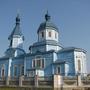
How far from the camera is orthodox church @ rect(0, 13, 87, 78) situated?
1286 inches

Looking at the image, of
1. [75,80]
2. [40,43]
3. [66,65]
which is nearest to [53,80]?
[75,80]

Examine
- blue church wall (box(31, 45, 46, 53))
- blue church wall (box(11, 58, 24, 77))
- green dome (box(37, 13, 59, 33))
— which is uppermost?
green dome (box(37, 13, 59, 33))

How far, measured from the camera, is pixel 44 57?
114 feet

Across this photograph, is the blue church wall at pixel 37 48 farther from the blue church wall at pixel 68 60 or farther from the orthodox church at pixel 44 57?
the blue church wall at pixel 68 60

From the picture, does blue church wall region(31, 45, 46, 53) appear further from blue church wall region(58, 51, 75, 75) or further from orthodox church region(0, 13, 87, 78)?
blue church wall region(58, 51, 75, 75)

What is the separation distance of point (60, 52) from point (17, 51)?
12673 mm

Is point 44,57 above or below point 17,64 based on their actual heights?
above

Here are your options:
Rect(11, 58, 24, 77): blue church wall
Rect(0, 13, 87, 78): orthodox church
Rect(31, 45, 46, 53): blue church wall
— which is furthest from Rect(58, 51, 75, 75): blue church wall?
Rect(11, 58, 24, 77): blue church wall

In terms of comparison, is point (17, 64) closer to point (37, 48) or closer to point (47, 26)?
point (37, 48)

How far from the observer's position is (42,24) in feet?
132

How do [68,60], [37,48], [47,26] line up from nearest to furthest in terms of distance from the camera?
[68,60] < [37,48] < [47,26]

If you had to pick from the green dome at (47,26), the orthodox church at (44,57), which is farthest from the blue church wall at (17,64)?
the green dome at (47,26)

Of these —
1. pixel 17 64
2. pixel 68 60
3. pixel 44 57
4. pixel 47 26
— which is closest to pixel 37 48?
pixel 44 57

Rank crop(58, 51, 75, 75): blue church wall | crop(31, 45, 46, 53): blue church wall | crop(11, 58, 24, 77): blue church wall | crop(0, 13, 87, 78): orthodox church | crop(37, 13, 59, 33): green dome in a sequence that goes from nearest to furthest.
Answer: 1. crop(58, 51, 75, 75): blue church wall
2. crop(0, 13, 87, 78): orthodox church
3. crop(31, 45, 46, 53): blue church wall
4. crop(11, 58, 24, 77): blue church wall
5. crop(37, 13, 59, 33): green dome
